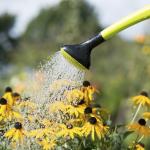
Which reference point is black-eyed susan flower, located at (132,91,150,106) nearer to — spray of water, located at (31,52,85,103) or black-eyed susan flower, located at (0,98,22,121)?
spray of water, located at (31,52,85,103)

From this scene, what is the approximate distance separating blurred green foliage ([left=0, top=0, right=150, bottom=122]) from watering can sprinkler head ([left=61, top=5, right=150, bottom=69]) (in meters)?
1.22

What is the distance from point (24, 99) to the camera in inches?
141

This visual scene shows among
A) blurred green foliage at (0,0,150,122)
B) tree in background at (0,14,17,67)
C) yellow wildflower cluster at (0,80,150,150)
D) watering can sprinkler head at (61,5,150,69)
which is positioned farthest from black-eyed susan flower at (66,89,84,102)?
tree in background at (0,14,17,67)

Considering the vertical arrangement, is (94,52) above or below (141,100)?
below

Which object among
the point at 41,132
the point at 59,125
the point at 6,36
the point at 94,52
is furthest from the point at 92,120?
the point at 6,36

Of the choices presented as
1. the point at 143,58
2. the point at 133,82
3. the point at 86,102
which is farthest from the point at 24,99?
the point at 133,82

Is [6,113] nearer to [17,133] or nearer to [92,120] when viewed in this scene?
[17,133]

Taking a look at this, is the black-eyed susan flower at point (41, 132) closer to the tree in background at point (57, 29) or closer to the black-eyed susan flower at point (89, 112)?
the black-eyed susan flower at point (89, 112)

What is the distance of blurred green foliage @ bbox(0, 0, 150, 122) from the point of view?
35.6 feet

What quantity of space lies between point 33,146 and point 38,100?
25cm

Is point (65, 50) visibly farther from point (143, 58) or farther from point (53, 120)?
point (143, 58)

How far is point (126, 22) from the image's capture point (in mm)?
2977

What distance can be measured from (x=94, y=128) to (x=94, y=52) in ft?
74.9

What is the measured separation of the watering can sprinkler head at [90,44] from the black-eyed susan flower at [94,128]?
15.2 inches
